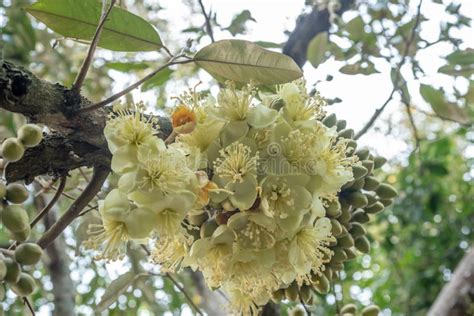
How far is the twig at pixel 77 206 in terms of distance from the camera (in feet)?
2.91

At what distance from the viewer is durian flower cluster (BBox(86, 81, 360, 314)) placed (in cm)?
77

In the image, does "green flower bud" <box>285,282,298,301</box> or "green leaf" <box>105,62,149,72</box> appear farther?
"green leaf" <box>105,62,149,72</box>

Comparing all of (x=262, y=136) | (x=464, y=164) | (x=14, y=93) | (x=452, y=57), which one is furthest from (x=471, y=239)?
(x=14, y=93)

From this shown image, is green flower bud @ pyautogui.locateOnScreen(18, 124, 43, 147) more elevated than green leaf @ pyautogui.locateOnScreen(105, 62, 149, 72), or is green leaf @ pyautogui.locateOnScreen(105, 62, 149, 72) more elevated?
green flower bud @ pyautogui.locateOnScreen(18, 124, 43, 147)

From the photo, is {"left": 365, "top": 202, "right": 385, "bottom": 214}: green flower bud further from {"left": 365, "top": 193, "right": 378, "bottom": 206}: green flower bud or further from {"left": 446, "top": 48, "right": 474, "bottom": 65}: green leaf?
{"left": 446, "top": 48, "right": 474, "bottom": 65}: green leaf

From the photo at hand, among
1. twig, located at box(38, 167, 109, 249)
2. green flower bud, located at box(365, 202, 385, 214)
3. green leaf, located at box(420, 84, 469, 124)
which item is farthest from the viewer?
green leaf, located at box(420, 84, 469, 124)

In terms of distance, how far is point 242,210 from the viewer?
796 mm

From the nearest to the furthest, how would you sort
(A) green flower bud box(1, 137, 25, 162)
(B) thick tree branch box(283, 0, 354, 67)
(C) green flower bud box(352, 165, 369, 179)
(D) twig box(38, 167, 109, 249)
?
(A) green flower bud box(1, 137, 25, 162) → (D) twig box(38, 167, 109, 249) → (C) green flower bud box(352, 165, 369, 179) → (B) thick tree branch box(283, 0, 354, 67)

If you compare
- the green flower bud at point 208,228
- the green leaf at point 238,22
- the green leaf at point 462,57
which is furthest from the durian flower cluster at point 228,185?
the green leaf at point 238,22

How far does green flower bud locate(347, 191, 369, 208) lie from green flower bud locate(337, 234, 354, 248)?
6cm

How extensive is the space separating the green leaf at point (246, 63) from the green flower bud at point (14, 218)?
35cm

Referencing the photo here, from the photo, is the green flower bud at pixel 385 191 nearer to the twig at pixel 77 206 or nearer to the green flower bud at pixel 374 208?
the green flower bud at pixel 374 208

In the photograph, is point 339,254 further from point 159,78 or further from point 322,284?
point 159,78

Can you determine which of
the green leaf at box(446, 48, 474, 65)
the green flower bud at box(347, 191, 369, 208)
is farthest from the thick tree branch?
the green flower bud at box(347, 191, 369, 208)
